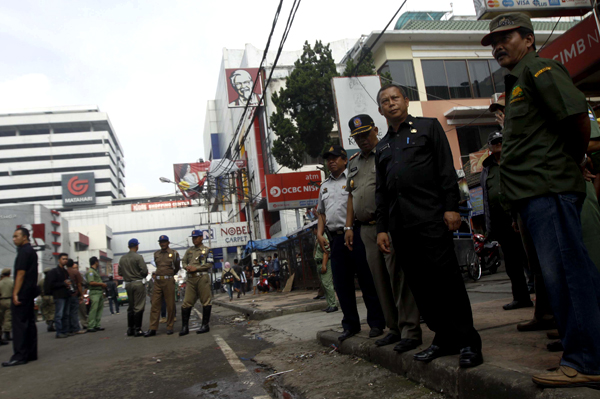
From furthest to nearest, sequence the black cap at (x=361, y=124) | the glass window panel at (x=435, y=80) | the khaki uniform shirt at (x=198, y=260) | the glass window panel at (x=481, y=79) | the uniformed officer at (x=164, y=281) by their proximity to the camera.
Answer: the glass window panel at (x=481, y=79) → the glass window panel at (x=435, y=80) → the uniformed officer at (x=164, y=281) → the khaki uniform shirt at (x=198, y=260) → the black cap at (x=361, y=124)

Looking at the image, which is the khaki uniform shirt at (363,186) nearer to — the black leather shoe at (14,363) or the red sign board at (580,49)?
the black leather shoe at (14,363)

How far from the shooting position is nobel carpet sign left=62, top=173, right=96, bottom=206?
88375mm

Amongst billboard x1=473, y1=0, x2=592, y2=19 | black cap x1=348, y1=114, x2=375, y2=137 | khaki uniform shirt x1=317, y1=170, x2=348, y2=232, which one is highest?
billboard x1=473, y1=0, x2=592, y2=19

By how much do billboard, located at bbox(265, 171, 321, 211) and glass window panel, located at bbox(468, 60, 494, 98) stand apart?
10.2 meters

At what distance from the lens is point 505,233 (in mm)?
4746

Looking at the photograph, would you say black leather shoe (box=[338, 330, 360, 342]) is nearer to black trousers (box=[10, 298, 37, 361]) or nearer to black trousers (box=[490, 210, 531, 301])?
black trousers (box=[490, 210, 531, 301])

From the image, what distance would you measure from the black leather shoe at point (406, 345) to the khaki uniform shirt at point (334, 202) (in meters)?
1.47

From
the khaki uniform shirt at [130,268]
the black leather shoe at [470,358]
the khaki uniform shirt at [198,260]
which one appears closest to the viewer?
the black leather shoe at [470,358]

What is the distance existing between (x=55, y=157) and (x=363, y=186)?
103 metres

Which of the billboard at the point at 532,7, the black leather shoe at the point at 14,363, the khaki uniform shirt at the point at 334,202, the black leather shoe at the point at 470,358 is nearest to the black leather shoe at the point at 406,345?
the black leather shoe at the point at 470,358

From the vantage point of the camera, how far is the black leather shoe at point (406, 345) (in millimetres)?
3247

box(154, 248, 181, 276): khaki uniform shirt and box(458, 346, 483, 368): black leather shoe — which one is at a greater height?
box(154, 248, 181, 276): khaki uniform shirt

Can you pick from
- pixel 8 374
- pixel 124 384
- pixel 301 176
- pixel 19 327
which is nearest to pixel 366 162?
pixel 124 384

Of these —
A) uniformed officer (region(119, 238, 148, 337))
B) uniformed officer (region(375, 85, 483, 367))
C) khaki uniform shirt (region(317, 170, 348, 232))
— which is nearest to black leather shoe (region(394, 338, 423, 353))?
uniformed officer (region(375, 85, 483, 367))
